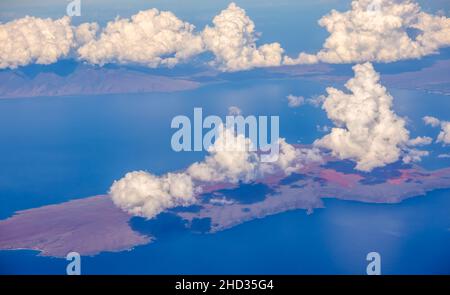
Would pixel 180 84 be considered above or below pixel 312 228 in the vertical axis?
above

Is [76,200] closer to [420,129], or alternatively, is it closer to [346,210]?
[346,210]

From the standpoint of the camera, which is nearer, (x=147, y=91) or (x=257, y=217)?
(x=257, y=217)

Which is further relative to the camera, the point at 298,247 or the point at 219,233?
the point at 219,233

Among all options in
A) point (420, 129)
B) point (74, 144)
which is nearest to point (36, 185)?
point (74, 144)

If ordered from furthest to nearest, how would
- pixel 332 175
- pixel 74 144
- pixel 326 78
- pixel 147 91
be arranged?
pixel 147 91 < pixel 326 78 < pixel 74 144 < pixel 332 175

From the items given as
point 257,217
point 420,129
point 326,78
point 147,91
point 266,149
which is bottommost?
point 257,217

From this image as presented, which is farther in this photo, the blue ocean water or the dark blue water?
the blue ocean water

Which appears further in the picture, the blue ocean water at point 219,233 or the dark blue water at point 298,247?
the blue ocean water at point 219,233

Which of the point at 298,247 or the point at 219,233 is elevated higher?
the point at 219,233
